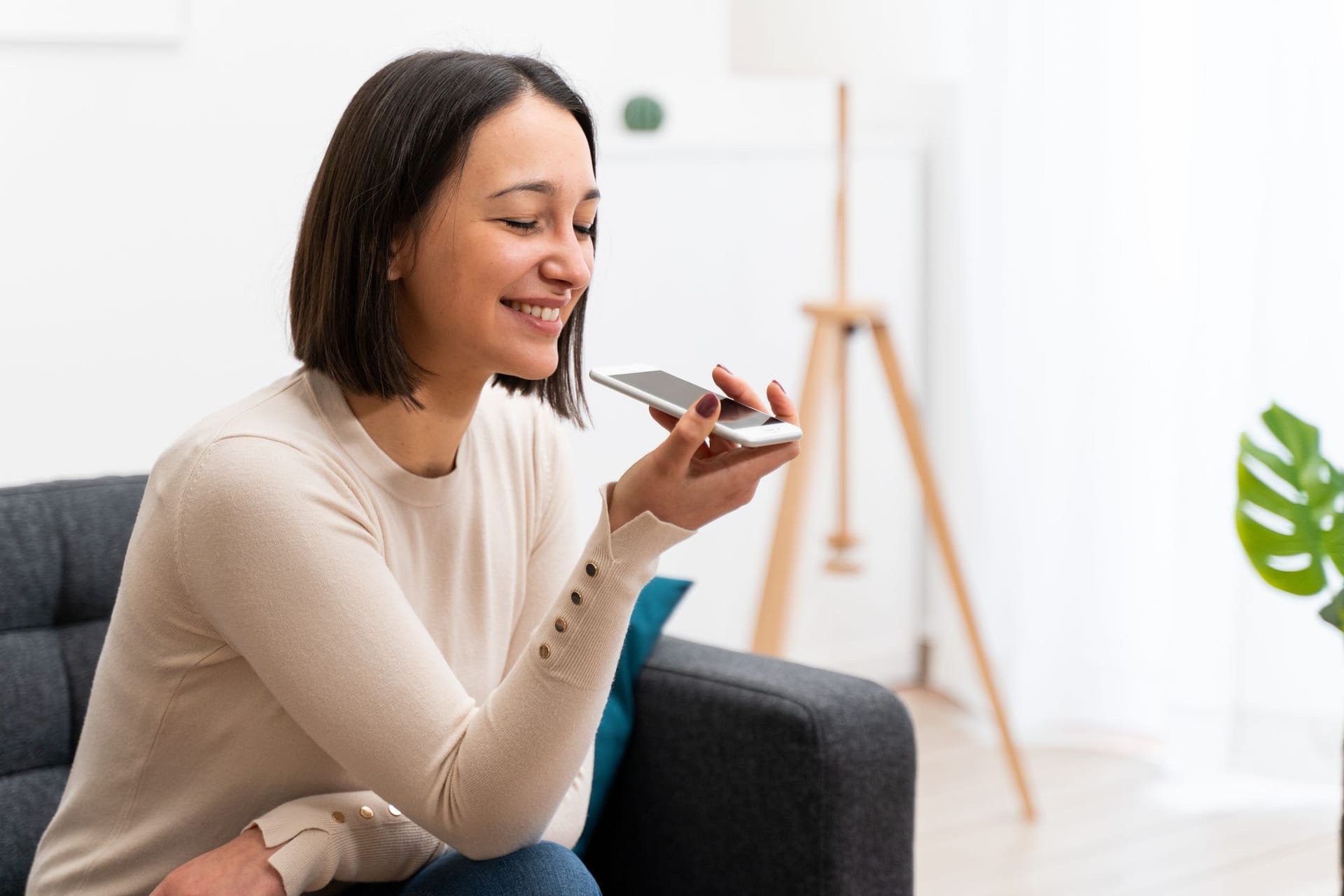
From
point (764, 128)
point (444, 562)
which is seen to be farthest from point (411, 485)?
point (764, 128)

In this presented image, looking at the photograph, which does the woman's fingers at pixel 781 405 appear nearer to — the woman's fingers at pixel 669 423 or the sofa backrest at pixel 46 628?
the woman's fingers at pixel 669 423

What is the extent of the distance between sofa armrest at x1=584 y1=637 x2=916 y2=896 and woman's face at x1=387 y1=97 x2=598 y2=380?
16.7 inches

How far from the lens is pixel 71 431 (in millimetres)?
2113

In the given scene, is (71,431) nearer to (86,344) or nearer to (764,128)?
(86,344)

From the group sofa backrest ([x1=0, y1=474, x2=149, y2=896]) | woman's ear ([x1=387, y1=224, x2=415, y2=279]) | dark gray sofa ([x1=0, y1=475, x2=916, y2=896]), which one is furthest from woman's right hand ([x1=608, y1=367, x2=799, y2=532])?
sofa backrest ([x1=0, y1=474, x2=149, y2=896])

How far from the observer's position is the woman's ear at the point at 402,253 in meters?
1.24

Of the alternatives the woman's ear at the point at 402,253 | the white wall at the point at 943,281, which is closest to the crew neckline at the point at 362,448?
→ the woman's ear at the point at 402,253

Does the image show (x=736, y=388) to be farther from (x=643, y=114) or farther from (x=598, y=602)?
(x=643, y=114)

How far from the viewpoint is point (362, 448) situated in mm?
1272

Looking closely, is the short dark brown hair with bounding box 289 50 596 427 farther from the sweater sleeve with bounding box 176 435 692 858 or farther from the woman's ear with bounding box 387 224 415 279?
the sweater sleeve with bounding box 176 435 692 858

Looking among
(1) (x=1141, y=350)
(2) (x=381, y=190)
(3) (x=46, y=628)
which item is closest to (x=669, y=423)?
(2) (x=381, y=190)

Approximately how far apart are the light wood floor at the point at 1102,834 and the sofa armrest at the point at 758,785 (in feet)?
3.21

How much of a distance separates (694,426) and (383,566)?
0.29 metres

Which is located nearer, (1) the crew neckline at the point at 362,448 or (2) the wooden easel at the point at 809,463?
(1) the crew neckline at the point at 362,448
